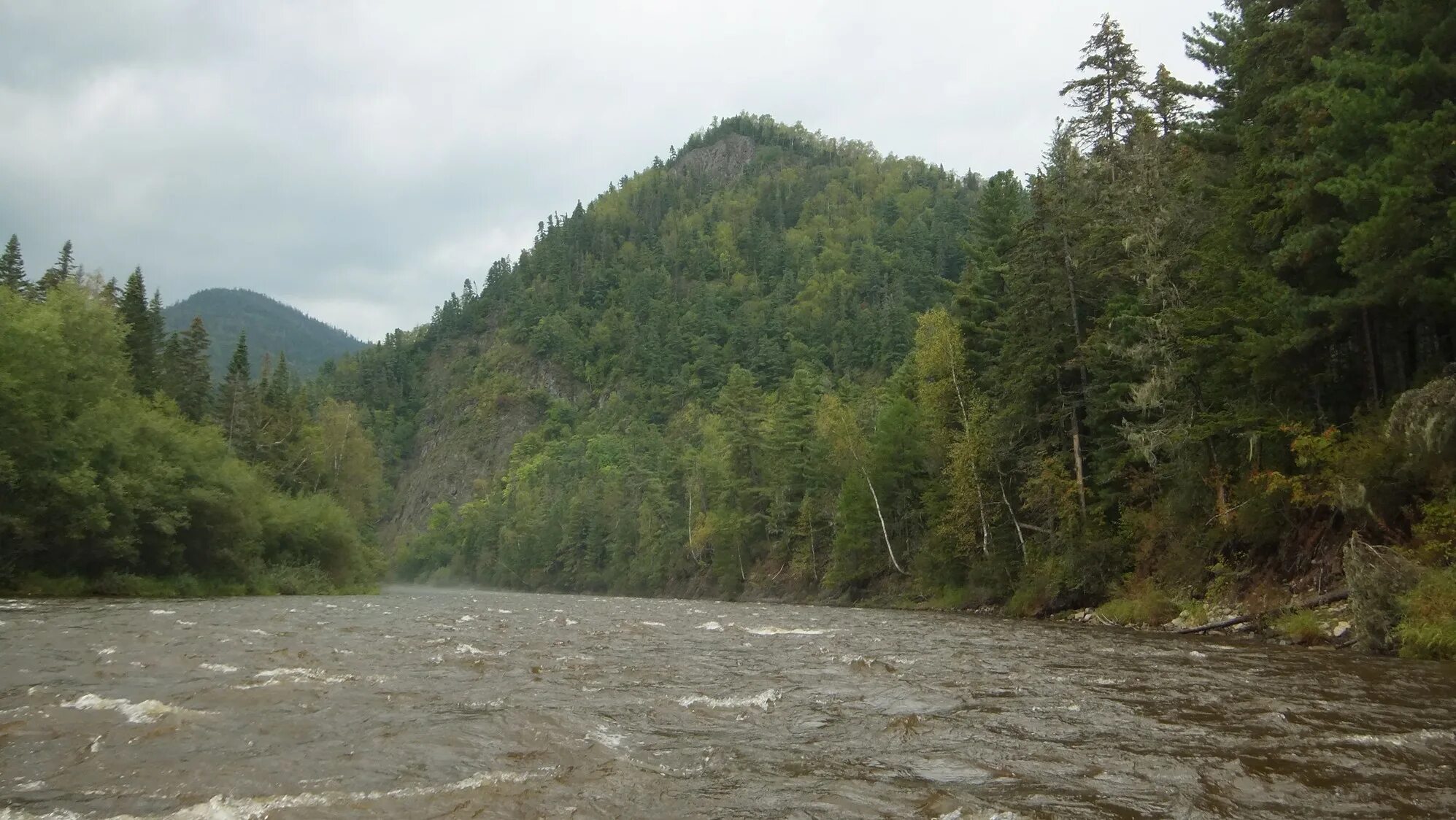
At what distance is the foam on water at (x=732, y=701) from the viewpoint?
11820mm

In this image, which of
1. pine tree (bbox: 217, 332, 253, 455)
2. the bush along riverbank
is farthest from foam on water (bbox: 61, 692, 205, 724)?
pine tree (bbox: 217, 332, 253, 455)

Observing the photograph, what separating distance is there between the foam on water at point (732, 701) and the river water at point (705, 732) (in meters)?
0.06

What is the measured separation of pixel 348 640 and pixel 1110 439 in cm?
2578

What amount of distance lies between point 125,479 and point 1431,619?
43.1 m

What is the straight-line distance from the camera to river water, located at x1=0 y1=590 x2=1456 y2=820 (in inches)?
280

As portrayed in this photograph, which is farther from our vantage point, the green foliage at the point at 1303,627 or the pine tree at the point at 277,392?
the pine tree at the point at 277,392

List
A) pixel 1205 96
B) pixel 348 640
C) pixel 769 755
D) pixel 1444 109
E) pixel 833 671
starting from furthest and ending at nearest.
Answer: pixel 1205 96
pixel 348 640
pixel 1444 109
pixel 833 671
pixel 769 755

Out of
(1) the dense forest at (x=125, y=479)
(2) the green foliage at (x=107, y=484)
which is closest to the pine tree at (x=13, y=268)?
(1) the dense forest at (x=125, y=479)

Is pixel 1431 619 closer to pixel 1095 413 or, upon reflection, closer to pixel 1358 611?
pixel 1358 611

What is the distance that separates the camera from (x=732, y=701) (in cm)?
1220

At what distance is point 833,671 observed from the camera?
15367 mm

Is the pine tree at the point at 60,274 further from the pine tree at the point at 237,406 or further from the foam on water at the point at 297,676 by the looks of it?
the foam on water at the point at 297,676

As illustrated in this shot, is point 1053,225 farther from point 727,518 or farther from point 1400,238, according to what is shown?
point 727,518

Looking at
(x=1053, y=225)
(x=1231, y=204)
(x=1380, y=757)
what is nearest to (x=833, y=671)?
(x=1380, y=757)
